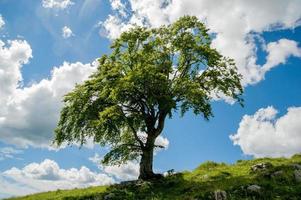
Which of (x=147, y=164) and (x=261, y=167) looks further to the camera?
(x=147, y=164)

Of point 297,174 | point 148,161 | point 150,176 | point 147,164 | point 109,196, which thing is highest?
point 148,161

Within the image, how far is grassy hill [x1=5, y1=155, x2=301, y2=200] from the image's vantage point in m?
29.3

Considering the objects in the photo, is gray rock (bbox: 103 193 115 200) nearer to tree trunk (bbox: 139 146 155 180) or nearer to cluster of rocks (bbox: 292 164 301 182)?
tree trunk (bbox: 139 146 155 180)

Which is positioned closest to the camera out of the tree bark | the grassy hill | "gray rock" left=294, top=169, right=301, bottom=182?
the grassy hill

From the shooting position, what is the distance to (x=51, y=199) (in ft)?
135

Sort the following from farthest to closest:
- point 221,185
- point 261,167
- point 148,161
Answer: point 148,161 → point 261,167 → point 221,185

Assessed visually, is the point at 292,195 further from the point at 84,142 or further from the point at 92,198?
the point at 84,142

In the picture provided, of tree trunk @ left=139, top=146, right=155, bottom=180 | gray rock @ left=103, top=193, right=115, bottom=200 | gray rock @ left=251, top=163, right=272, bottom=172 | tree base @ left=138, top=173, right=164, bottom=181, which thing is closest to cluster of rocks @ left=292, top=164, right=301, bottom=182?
gray rock @ left=251, top=163, right=272, bottom=172

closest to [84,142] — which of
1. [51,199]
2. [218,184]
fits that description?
[51,199]

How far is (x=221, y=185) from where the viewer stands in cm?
3231

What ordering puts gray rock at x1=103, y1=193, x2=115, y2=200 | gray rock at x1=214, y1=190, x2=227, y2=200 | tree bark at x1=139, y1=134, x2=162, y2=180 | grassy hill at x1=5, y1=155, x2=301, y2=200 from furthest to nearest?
tree bark at x1=139, y1=134, x2=162, y2=180 < gray rock at x1=103, y1=193, x2=115, y2=200 < grassy hill at x1=5, y1=155, x2=301, y2=200 < gray rock at x1=214, y1=190, x2=227, y2=200

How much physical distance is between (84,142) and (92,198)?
987 centimetres

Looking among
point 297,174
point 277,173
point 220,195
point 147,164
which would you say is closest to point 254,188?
point 220,195

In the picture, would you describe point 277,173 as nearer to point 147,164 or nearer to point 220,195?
point 220,195
